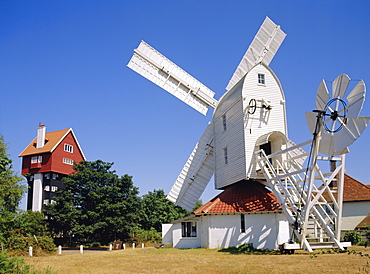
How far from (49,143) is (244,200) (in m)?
36.5

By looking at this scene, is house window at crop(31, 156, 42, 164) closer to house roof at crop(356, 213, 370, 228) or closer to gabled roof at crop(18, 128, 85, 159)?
gabled roof at crop(18, 128, 85, 159)

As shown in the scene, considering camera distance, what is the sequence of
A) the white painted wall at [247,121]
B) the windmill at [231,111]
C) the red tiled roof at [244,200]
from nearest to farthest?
the red tiled roof at [244,200]
the white painted wall at [247,121]
the windmill at [231,111]

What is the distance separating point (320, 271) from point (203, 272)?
409 cm

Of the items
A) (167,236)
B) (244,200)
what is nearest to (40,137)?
(167,236)

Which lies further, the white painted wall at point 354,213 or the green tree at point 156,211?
the green tree at point 156,211

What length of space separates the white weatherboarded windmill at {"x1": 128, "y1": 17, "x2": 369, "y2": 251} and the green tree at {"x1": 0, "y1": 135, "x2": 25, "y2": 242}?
1225 centimetres

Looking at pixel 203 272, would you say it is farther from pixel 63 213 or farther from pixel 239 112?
pixel 63 213

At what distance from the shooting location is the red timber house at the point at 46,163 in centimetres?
5253

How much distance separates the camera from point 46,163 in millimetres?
52688

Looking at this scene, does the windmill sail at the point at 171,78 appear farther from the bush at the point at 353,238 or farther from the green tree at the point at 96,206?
the green tree at the point at 96,206

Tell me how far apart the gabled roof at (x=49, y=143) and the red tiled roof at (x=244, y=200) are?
107 feet

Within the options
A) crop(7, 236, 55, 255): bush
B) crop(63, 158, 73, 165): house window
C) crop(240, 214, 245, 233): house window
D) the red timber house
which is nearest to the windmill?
crop(240, 214, 245, 233): house window

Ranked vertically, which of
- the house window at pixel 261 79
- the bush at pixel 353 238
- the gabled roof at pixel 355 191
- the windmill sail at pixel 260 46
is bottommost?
the bush at pixel 353 238

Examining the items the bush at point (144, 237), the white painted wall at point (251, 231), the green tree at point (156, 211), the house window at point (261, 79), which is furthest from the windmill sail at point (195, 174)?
the green tree at point (156, 211)
